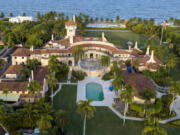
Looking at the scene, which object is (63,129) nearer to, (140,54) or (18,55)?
(18,55)

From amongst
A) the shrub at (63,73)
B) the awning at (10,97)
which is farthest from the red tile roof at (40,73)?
the awning at (10,97)

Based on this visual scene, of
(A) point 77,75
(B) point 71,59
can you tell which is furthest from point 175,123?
(B) point 71,59

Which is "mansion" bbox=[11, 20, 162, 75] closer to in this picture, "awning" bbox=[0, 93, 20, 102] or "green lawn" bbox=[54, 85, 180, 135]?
"green lawn" bbox=[54, 85, 180, 135]

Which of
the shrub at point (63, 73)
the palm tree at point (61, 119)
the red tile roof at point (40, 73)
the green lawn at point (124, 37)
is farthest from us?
the green lawn at point (124, 37)

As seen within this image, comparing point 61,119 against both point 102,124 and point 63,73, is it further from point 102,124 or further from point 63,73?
point 63,73

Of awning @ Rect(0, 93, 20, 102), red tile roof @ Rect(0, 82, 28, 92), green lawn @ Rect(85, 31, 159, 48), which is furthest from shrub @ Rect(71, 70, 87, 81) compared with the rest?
green lawn @ Rect(85, 31, 159, 48)

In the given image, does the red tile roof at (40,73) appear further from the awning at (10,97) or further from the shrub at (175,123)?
the shrub at (175,123)

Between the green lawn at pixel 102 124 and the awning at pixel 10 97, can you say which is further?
the awning at pixel 10 97
